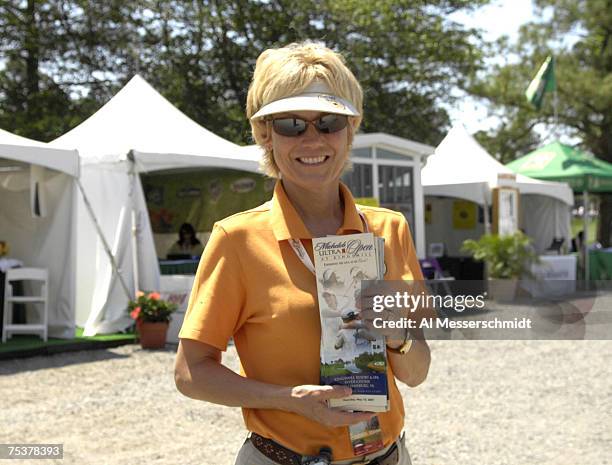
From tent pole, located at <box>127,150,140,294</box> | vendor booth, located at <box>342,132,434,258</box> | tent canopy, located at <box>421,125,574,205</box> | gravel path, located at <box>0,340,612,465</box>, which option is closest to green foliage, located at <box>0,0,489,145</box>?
tent canopy, located at <box>421,125,574,205</box>

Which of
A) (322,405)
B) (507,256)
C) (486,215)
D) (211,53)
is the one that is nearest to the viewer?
(322,405)

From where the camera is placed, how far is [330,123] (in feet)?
5.41

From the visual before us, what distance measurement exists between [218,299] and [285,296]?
0.13m

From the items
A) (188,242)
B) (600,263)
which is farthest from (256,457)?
(600,263)

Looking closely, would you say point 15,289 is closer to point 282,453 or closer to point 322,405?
point 282,453

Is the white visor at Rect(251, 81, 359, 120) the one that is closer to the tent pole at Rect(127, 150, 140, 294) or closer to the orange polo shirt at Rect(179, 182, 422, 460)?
the orange polo shirt at Rect(179, 182, 422, 460)

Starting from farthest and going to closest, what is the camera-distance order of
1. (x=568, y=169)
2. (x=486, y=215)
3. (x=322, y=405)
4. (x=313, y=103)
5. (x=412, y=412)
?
(x=568, y=169), (x=486, y=215), (x=412, y=412), (x=313, y=103), (x=322, y=405)

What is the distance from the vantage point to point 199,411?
606cm

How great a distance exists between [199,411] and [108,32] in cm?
1607

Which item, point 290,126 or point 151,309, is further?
point 151,309

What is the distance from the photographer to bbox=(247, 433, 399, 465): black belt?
63.0 inches

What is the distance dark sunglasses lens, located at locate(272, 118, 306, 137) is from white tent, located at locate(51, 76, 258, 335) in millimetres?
8500

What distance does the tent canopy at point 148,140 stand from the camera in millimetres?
10188

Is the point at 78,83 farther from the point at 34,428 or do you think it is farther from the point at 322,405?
the point at 322,405
